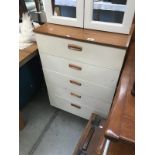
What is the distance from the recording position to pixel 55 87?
1.44m

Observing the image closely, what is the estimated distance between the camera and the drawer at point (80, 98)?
132 centimetres

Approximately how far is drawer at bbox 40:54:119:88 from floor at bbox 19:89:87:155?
0.62 m

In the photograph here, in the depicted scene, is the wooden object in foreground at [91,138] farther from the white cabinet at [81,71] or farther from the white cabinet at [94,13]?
the white cabinet at [94,13]

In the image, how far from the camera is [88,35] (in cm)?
101

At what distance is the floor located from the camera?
1383 mm

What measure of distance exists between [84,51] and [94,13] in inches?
10.5

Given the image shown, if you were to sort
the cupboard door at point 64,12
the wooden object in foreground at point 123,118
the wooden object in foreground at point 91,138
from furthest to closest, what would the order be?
the wooden object in foreground at point 91,138 → the cupboard door at point 64,12 → the wooden object in foreground at point 123,118

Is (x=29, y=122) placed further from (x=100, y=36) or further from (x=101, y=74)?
(x=100, y=36)

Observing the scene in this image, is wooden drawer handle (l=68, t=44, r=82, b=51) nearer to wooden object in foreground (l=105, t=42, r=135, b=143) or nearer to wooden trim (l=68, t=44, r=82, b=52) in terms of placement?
wooden trim (l=68, t=44, r=82, b=52)

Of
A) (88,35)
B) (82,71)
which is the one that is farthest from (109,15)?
(82,71)

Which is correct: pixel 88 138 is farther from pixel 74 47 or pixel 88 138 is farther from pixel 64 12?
pixel 64 12

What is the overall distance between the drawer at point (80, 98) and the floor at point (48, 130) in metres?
0.29

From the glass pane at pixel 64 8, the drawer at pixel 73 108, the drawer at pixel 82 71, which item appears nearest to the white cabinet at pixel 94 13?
the glass pane at pixel 64 8
